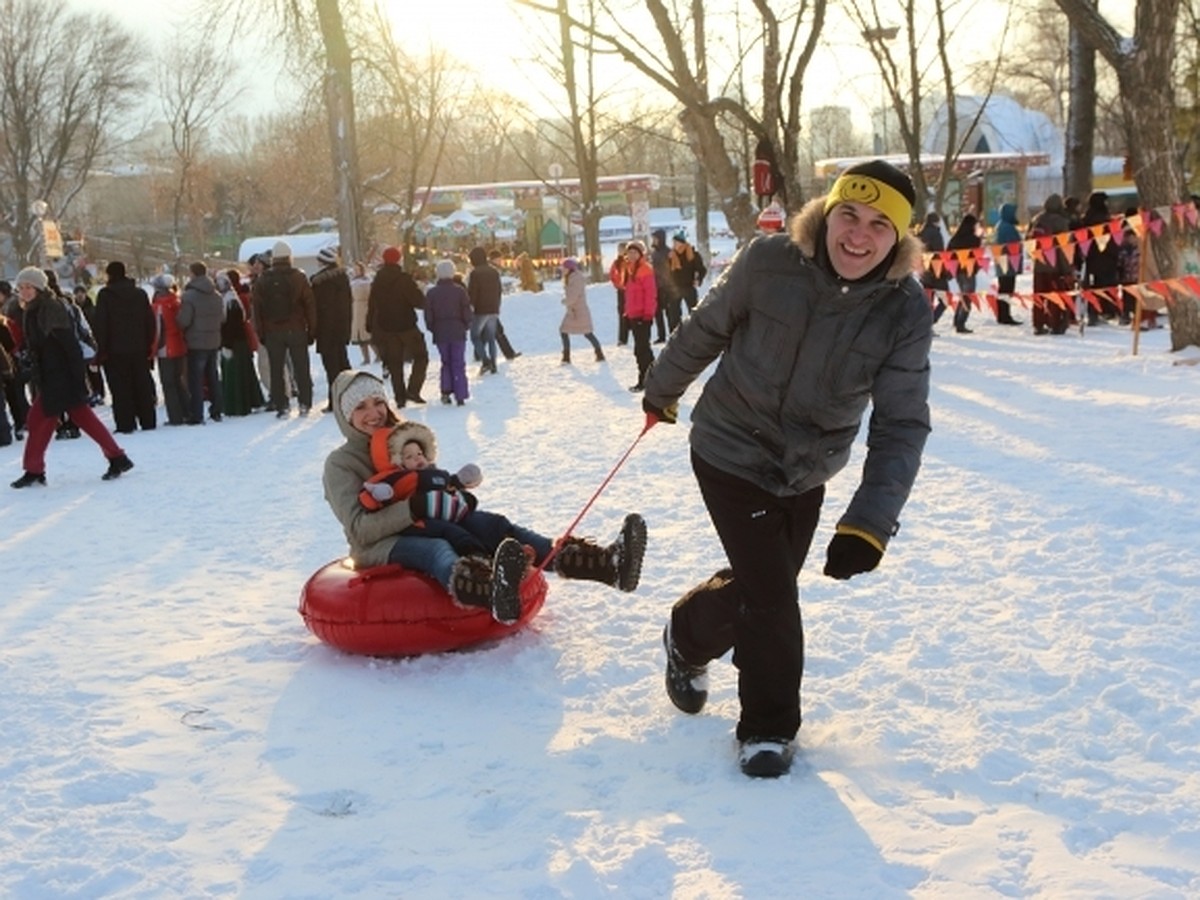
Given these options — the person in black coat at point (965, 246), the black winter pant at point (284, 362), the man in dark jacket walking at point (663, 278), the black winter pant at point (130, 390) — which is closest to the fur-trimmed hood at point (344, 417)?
the black winter pant at point (284, 362)

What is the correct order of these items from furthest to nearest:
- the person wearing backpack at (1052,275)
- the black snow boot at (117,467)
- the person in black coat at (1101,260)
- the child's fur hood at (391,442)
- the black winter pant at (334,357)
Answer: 1. the person wearing backpack at (1052,275)
2. the person in black coat at (1101,260)
3. the black winter pant at (334,357)
4. the black snow boot at (117,467)
5. the child's fur hood at (391,442)

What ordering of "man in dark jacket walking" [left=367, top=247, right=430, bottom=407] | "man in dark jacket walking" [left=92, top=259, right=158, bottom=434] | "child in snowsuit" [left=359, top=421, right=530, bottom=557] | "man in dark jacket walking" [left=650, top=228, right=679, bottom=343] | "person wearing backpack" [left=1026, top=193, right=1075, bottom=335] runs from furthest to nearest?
"man in dark jacket walking" [left=650, top=228, right=679, bottom=343] < "person wearing backpack" [left=1026, top=193, right=1075, bottom=335] < "man in dark jacket walking" [left=367, top=247, right=430, bottom=407] < "man in dark jacket walking" [left=92, top=259, right=158, bottom=434] < "child in snowsuit" [left=359, top=421, right=530, bottom=557]

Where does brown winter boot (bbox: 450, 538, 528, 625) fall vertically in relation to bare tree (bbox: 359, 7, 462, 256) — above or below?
below

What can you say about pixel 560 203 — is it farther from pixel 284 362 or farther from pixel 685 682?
pixel 685 682

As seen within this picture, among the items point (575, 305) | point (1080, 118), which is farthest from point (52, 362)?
point (1080, 118)

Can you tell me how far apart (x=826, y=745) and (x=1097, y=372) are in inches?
361

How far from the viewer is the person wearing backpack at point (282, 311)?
504 inches

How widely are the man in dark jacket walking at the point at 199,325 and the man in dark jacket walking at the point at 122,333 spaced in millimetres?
459

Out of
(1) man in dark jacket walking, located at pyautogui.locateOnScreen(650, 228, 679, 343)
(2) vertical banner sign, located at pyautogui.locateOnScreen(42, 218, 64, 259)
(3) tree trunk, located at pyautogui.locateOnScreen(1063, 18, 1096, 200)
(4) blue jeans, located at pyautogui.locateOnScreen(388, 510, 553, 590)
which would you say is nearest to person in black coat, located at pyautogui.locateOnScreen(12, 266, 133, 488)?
(4) blue jeans, located at pyautogui.locateOnScreen(388, 510, 553, 590)

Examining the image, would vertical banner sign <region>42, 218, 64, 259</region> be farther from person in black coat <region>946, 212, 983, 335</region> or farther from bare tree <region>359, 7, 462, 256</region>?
person in black coat <region>946, 212, 983, 335</region>

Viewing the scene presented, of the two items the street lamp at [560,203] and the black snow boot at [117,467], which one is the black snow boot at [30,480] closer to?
the black snow boot at [117,467]

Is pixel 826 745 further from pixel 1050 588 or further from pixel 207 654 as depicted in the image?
pixel 207 654

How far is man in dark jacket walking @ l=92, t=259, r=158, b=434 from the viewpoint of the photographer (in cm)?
1237

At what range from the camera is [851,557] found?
3178 mm
